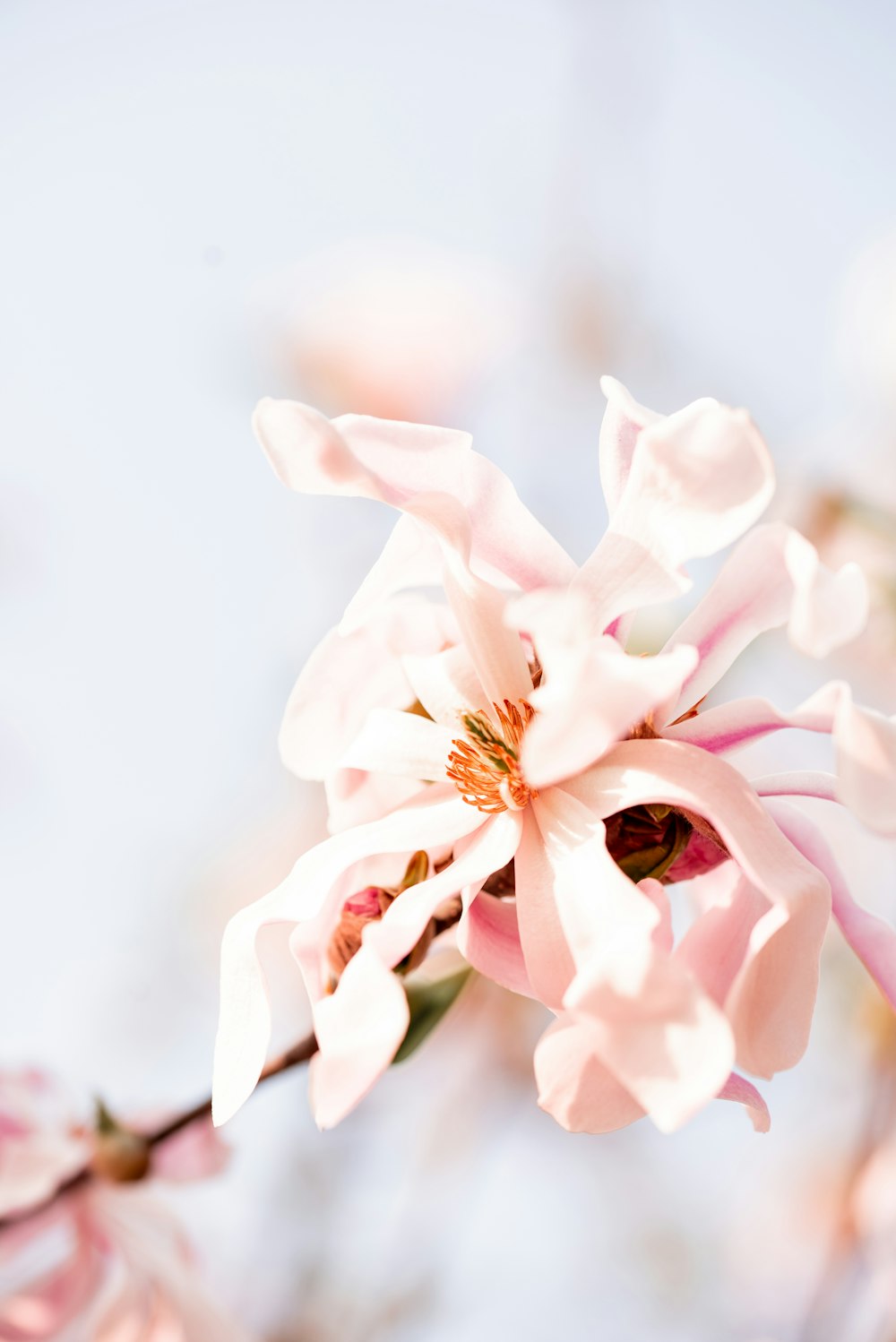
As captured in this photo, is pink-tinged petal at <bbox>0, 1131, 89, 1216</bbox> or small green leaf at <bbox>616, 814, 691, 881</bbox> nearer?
small green leaf at <bbox>616, 814, 691, 881</bbox>

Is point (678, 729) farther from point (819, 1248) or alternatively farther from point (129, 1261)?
point (819, 1248)

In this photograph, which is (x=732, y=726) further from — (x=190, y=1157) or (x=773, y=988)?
(x=190, y=1157)

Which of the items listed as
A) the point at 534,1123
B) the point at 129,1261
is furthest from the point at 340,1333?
the point at 129,1261

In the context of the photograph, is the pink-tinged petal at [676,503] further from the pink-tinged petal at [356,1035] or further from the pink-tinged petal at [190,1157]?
the pink-tinged petal at [190,1157]

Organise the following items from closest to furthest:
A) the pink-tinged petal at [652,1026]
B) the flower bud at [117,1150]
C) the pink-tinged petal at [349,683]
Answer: the pink-tinged petal at [652,1026] → the pink-tinged petal at [349,683] → the flower bud at [117,1150]

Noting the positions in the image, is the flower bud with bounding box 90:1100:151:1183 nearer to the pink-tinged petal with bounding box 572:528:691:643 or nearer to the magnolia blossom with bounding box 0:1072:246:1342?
the magnolia blossom with bounding box 0:1072:246:1342

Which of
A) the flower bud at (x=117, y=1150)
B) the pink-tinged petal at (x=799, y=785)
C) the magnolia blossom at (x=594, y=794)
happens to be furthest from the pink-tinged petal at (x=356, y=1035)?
the flower bud at (x=117, y=1150)

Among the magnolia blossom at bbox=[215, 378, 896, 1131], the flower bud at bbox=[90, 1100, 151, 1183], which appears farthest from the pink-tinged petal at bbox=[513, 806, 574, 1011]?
the flower bud at bbox=[90, 1100, 151, 1183]
